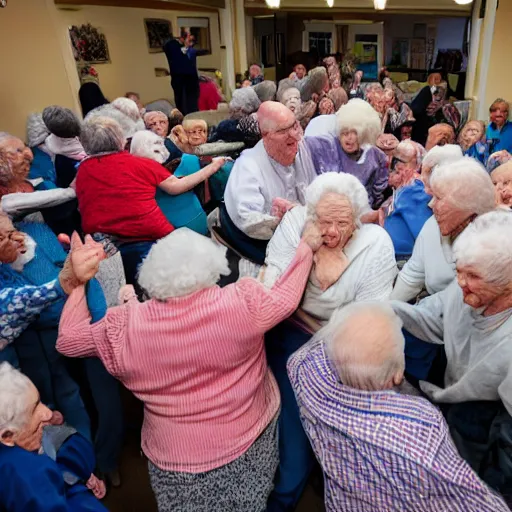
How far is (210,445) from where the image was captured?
1.57 metres

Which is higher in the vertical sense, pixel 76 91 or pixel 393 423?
pixel 76 91

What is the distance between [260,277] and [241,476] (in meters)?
0.84

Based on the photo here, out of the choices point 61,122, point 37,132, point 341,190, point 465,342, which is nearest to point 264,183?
point 341,190

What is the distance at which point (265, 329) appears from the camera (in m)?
1.52

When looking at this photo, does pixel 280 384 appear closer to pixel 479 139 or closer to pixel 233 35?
pixel 479 139

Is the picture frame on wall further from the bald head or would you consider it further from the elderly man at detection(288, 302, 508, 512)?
the elderly man at detection(288, 302, 508, 512)

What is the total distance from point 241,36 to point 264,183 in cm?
706

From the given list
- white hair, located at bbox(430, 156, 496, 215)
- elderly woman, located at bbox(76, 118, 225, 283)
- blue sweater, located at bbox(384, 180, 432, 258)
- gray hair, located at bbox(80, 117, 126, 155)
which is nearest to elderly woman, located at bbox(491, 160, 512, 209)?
blue sweater, located at bbox(384, 180, 432, 258)

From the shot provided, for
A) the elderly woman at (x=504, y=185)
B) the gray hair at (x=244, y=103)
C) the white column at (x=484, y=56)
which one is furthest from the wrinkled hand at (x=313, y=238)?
the white column at (x=484, y=56)

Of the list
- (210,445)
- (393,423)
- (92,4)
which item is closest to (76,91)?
(92,4)

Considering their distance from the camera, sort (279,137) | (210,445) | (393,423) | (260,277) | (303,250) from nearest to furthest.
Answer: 1. (393,423)
2. (210,445)
3. (303,250)
4. (260,277)
5. (279,137)

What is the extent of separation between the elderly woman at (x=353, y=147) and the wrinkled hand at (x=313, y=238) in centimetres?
97

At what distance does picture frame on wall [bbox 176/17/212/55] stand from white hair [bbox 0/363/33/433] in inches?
299

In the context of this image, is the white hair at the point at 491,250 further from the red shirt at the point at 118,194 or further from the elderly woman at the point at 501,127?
the elderly woman at the point at 501,127
